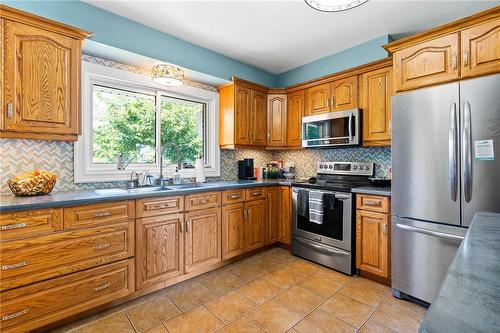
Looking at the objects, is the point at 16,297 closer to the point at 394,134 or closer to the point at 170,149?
the point at 170,149

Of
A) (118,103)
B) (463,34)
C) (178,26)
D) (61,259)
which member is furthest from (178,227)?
(463,34)

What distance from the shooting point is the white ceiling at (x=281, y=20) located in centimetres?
218

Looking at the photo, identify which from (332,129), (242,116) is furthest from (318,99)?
(242,116)

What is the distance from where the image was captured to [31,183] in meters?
1.84

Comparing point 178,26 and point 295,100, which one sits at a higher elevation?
point 178,26

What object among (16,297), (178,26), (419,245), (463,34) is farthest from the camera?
(178,26)

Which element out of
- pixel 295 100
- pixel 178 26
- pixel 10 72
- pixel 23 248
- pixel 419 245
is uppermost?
pixel 178 26

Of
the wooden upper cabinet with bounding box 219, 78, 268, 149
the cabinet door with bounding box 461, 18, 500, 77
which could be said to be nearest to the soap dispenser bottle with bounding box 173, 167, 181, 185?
the wooden upper cabinet with bounding box 219, 78, 268, 149

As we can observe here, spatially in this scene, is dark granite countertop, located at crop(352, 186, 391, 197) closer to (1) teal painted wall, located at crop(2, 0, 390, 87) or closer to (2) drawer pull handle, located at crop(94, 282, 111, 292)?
(1) teal painted wall, located at crop(2, 0, 390, 87)

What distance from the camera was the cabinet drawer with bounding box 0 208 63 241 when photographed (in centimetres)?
150

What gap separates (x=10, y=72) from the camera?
172 cm

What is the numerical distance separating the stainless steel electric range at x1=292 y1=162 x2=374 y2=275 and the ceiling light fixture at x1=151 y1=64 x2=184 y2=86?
1.88 m

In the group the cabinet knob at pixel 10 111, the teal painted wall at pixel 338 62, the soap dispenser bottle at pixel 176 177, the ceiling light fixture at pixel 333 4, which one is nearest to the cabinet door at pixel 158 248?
the soap dispenser bottle at pixel 176 177

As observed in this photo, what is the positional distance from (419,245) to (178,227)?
2.13m
